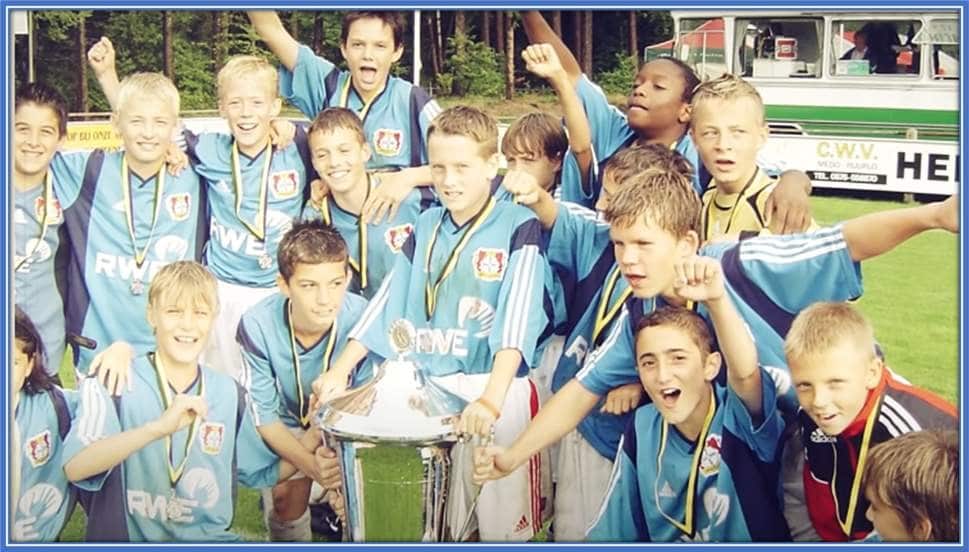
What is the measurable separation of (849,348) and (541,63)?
1296mm

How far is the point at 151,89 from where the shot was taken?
14.1ft

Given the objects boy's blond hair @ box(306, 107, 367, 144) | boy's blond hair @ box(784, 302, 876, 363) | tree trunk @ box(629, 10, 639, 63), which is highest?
tree trunk @ box(629, 10, 639, 63)

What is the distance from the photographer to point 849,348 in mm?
4094

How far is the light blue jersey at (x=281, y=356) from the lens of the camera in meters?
4.34

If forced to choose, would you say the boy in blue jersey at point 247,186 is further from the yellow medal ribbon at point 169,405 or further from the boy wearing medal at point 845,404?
the boy wearing medal at point 845,404

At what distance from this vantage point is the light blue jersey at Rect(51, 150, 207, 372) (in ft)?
14.3

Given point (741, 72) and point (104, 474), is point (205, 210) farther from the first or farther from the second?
point (741, 72)

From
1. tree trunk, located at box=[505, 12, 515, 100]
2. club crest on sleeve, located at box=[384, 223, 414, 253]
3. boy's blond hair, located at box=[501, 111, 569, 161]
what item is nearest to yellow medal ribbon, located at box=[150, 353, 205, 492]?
club crest on sleeve, located at box=[384, 223, 414, 253]

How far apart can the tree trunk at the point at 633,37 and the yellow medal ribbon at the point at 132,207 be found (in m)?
1.56

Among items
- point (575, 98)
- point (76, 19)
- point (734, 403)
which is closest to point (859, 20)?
point (575, 98)

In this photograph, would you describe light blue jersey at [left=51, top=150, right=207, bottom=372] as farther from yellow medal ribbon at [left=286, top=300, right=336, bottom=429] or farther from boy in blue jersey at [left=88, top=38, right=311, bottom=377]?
yellow medal ribbon at [left=286, top=300, right=336, bottom=429]

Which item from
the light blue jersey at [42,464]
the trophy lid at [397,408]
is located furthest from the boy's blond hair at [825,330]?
the light blue jersey at [42,464]

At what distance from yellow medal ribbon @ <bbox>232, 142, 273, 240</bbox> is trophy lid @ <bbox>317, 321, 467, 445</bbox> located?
1.78ft

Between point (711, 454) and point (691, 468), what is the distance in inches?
3.1
